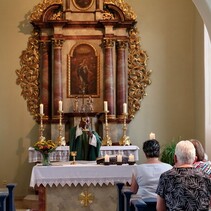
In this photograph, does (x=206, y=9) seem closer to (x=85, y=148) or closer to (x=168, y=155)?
(x=85, y=148)

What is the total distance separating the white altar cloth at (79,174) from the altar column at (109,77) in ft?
11.2

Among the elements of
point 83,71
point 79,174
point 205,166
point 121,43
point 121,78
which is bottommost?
point 79,174

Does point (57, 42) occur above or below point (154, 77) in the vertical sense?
above

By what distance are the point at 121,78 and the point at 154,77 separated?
A: 2.68ft

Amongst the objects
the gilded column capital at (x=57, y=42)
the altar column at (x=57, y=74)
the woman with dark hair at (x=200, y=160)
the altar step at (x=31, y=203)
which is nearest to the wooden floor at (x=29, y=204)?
the altar step at (x=31, y=203)

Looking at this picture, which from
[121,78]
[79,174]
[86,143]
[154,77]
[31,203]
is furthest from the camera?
[154,77]

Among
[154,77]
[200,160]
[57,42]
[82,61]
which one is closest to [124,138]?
[154,77]

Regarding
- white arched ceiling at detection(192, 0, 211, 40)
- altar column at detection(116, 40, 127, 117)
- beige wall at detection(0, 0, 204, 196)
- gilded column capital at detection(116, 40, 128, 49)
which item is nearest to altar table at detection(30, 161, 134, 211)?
white arched ceiling at detection(192, 0, 211, 40)

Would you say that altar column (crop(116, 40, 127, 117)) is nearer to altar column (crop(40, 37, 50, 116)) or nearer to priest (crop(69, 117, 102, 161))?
altar column (crop(40, 37, 50, 116))

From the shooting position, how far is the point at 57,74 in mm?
9922

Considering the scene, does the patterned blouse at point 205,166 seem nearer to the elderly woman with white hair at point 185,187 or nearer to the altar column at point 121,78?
the elderly woman with white hair at point 185,187

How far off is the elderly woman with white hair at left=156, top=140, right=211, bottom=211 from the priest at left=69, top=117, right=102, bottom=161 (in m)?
4.64

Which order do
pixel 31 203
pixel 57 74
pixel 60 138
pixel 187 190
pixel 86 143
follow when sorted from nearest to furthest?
pixel 187 190
pixel 86 143
pixel 31 203
pixel 60 138
pixel 57 74

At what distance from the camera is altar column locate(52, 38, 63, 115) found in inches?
390
